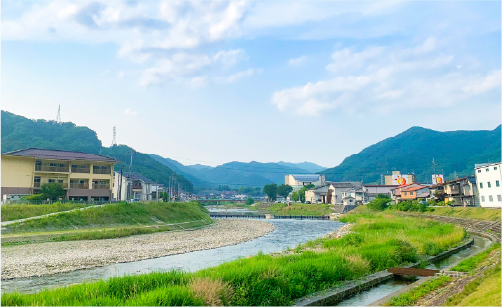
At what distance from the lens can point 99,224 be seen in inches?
1257

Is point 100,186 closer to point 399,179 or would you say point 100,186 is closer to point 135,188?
point 135,188

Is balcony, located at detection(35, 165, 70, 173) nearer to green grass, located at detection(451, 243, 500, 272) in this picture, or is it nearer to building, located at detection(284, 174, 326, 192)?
green grass, located at detection(451, 243, 500, 272)

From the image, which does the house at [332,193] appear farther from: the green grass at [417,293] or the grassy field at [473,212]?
the green grass at [417,293]

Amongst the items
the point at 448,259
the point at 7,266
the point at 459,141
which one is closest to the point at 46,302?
the point at 7,266

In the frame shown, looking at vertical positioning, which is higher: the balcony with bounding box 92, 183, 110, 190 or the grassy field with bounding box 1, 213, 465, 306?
the balcony with bounding box 92, 183, 110, 190

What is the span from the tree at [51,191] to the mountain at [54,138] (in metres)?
38.1

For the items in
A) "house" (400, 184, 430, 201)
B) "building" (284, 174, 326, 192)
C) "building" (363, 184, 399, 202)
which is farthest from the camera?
"building" (284, 174, 326, 192)

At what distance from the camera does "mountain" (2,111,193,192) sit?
82750 millimetres

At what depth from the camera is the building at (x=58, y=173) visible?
38031 mm

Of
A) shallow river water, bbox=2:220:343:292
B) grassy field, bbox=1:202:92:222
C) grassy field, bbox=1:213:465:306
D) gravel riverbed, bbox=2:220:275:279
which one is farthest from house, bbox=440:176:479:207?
grassy field, bbox=1:202:92:222

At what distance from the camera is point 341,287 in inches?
424

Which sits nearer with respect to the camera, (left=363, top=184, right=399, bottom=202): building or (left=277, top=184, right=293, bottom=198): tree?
(left=363, top=184, right=399, bottom=202): building

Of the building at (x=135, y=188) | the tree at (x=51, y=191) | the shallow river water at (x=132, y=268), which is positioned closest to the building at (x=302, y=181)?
the building at (x=135, y=188)

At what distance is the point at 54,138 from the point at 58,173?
218 ft
